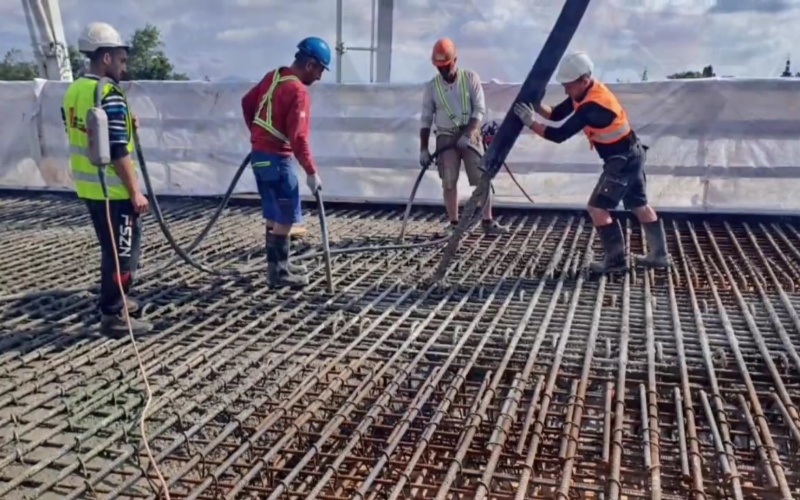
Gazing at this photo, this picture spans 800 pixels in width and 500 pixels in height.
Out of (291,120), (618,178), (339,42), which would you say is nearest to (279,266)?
(291,120)

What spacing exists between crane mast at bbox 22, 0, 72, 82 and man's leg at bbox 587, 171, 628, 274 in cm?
700

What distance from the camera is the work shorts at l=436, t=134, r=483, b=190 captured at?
6.46m

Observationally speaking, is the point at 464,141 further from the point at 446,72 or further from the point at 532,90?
the point at 532,90

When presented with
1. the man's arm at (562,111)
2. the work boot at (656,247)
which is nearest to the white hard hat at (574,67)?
the man's arm at (562,111)

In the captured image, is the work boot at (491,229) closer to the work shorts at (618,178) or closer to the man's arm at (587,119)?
the work shorts at (618,178)

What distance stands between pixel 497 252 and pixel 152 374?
3.13m

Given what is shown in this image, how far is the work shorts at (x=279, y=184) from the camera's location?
4848 mm

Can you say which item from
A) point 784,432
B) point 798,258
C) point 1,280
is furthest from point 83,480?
point 798,258

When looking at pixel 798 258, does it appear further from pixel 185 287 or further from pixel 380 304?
pixel 185 287

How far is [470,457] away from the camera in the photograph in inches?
111

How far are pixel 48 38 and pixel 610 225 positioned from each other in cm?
725

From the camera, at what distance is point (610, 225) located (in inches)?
208

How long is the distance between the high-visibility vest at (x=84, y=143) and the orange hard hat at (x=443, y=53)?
2.94m

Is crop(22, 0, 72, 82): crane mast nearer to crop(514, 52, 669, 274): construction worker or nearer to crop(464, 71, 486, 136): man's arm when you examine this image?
crop(464, 71, 486, 136): man's arm
